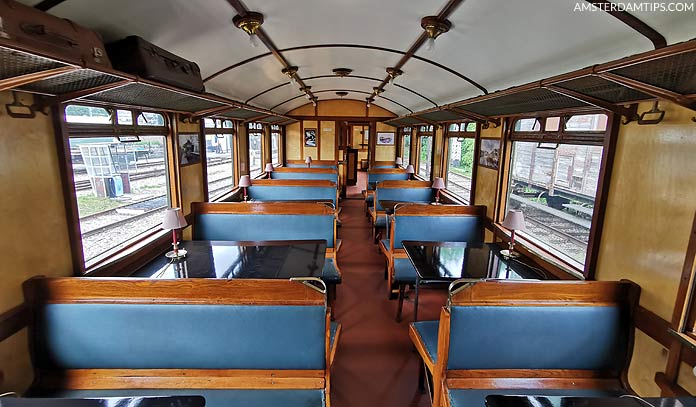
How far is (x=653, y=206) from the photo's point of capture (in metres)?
2.11

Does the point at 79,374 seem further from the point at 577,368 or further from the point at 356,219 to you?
the point at 356,219

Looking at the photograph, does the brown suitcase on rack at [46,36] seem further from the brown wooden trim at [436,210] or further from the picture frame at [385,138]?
the picture frame at [385,138]

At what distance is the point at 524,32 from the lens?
2295 mm

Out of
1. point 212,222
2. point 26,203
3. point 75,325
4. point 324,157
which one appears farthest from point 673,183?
point 324,157

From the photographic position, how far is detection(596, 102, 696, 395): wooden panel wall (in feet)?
6.24

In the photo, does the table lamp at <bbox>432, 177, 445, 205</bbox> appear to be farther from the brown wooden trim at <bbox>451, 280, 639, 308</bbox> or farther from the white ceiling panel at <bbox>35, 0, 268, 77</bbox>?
the white ceiling panel at <bbox>35, 0, 268, 77</bbox>

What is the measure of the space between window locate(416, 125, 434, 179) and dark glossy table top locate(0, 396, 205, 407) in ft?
24.2

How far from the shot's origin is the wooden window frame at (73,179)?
7.57 ft

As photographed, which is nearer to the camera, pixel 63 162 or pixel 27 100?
pixel 27 100

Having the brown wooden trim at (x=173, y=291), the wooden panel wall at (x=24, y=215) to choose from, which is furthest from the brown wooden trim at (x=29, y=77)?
the brown wooden trim at (x=173, y=291)

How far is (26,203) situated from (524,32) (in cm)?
344

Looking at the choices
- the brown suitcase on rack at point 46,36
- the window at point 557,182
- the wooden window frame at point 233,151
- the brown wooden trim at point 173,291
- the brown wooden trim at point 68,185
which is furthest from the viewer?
the wooden window frame at point 233,151

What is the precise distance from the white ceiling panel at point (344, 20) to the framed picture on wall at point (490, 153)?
2.08 metres

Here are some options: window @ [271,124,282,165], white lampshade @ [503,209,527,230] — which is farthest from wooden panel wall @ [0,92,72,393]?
window @ [271,124,282,165]
